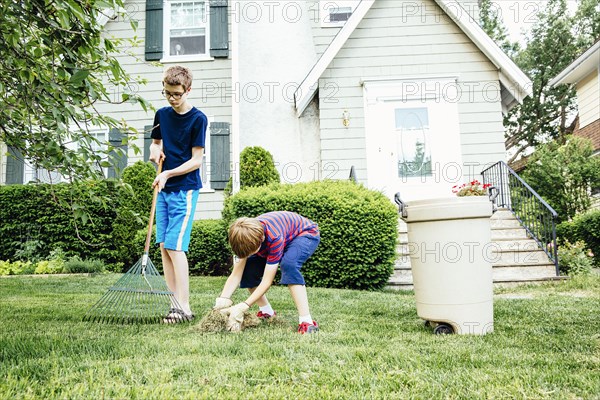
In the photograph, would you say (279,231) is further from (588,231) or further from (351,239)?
(588,231)

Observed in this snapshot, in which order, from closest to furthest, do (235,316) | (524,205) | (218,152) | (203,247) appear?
1. (235,316)
2. (203,247)
3. (524,205)
4. (218,152)

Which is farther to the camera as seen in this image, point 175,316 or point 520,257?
point 520,257

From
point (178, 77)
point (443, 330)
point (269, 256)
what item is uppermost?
point (178, 77)

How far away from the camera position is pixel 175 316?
342 centimetres

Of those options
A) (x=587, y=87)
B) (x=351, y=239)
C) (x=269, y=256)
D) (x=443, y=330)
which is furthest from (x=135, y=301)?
(x=587, y=87)

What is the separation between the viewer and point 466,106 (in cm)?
866

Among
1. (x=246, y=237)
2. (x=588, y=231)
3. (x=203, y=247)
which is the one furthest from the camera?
(x=588, y=231)

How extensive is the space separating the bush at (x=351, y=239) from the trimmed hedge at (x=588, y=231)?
4.75 metres

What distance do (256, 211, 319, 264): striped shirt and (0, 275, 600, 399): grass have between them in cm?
49

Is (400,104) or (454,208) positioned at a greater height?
(400,104)

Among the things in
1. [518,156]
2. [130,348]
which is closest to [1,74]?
[130,348]

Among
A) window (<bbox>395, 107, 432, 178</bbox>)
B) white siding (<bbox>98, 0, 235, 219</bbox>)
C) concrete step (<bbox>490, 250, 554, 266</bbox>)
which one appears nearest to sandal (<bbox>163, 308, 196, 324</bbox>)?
concrete step (<bbox>490, 250, 554, 266</bbox>)

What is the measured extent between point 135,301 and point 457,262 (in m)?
2.23

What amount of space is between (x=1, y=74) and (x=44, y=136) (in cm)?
43
